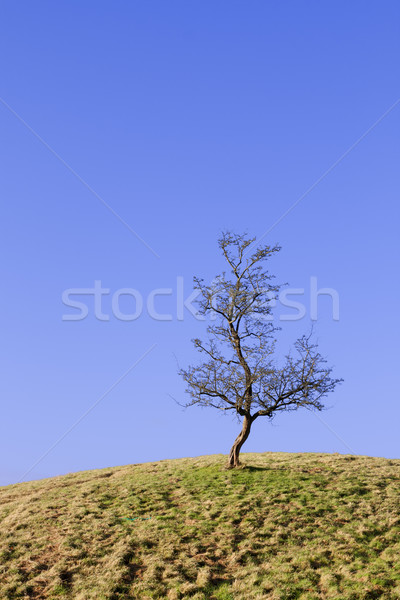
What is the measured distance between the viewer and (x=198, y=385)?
3462 cm

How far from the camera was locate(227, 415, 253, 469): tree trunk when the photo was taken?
34.1 meters

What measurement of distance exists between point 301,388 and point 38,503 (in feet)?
61.6

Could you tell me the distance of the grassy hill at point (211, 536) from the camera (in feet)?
65.1

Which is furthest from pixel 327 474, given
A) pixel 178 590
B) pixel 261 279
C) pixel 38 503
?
pixel 38 503

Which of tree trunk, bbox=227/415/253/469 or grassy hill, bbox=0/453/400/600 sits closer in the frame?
grassy hill, bbox=0/453/400/600

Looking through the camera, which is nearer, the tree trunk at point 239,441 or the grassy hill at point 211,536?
the grassy hill at point 211,536

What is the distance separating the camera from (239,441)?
3425cm

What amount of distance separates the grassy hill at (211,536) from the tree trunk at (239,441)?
89cm

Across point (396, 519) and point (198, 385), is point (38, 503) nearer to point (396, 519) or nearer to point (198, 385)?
point (198, 385)

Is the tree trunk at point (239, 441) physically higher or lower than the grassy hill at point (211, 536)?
higher

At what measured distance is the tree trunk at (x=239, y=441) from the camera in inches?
1342

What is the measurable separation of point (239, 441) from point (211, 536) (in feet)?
35.1

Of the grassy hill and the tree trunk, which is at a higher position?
the tree trunk

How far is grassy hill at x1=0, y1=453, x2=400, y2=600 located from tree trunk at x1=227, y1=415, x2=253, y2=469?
89cm
